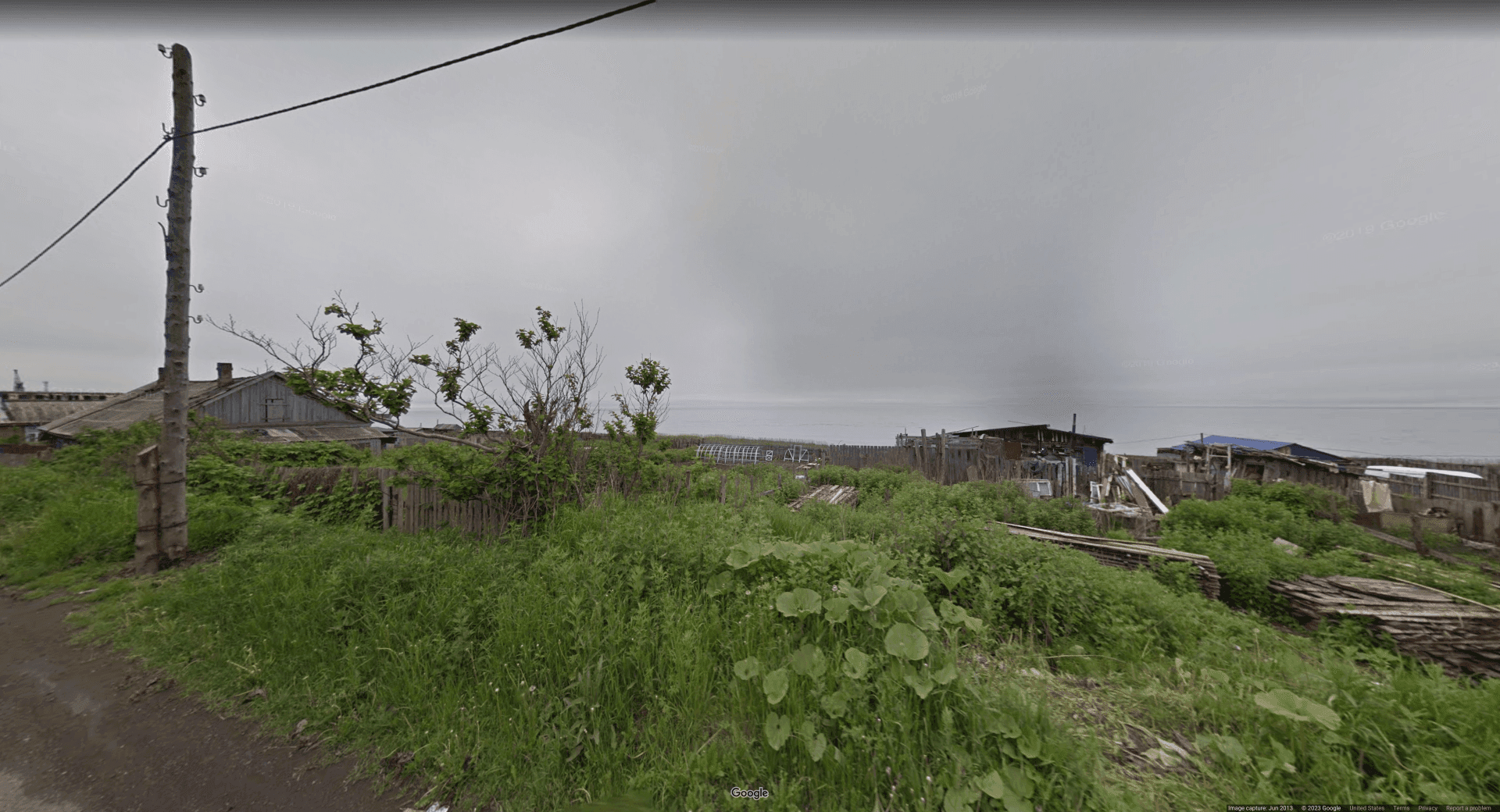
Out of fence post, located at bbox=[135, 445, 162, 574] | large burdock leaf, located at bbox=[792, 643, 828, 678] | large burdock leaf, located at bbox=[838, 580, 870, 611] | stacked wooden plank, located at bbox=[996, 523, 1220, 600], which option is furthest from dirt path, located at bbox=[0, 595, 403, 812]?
stacked wooden plank, located at bbox=[996, 523, 1220, 600]

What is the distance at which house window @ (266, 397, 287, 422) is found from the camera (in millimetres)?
17859

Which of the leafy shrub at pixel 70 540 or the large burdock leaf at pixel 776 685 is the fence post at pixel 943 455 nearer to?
the large burdock leaf at pixel 776 685

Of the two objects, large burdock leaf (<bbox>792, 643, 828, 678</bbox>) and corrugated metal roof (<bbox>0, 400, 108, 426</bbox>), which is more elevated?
corrugated metal roof (<bbox>0, 400, 108, 426</bbox>)

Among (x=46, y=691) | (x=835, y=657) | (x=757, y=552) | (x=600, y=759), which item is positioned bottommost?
(x=46, y=691)

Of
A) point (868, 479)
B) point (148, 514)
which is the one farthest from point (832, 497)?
point (148, 514)

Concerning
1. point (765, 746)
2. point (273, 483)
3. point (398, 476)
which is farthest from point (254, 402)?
point (765, 746)

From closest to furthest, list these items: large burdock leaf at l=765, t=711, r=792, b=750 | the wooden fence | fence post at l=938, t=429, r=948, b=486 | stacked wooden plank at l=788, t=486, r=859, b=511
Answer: large burdock leaf at l=765, t=711, r=792, b=750 → stacked wooden plank at l=788, t=486, r=859, b=511 → the wooden fence → fence post at l=938, t=429, r=948, b=486

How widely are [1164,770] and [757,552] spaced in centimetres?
249

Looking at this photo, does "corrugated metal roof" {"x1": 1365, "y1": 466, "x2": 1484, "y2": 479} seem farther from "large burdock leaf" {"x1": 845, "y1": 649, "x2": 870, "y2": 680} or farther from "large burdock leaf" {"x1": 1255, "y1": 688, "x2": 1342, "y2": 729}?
"large burdock leaf" {"x1": 845, "y1": 649, "x2": 870, "y2": 680}

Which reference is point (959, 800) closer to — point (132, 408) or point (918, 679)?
point (918, 679)

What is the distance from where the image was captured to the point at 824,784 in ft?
6.38

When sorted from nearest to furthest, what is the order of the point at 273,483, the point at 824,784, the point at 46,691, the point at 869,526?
the point at 824,784, the point at 46,691, the point at 869,526, the point at 273,483

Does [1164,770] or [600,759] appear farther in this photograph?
[600,759]

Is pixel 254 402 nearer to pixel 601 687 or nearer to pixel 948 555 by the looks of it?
pixel 601 687
